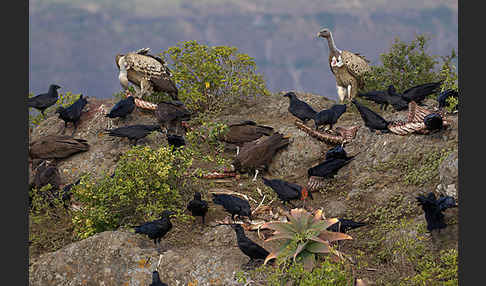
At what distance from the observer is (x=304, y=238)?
757cm

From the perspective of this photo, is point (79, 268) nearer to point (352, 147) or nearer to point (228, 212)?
point (228, 212)

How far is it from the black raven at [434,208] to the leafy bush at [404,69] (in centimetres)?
721

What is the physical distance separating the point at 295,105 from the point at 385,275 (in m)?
6.47

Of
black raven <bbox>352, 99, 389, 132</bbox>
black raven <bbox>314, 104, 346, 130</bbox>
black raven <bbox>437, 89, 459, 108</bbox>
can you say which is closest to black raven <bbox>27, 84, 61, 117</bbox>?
black raven <bbox>314, 104, 346, 130</bbox>

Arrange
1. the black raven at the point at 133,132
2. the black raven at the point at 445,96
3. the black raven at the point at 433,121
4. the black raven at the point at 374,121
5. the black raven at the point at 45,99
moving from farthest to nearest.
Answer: the black raven at the point at 45,99 < the black raven at the point at 133,132 < the black raven at the point at 374,121 < the black raven at the point at 445,96 < the black raven at the point at 433,121

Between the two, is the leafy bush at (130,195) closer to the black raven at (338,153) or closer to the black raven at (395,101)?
the black raven at (338,153)

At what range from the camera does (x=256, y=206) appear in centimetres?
1029

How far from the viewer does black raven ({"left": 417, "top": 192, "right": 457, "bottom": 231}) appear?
7800 millimetres

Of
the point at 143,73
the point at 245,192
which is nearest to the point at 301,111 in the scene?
the point at 245,192

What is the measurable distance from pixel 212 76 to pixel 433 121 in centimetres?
728

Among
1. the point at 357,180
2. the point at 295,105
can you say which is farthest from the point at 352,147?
the point at 295,105

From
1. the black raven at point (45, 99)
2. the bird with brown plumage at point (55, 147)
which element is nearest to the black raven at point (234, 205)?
the bird with brown plumage at point (55, 147)

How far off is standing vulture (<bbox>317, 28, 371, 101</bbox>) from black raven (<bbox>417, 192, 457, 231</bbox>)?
279 inches

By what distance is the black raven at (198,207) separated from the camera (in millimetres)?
9464
